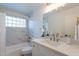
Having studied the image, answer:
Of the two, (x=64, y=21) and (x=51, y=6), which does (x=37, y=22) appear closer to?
(x=51, y=6)

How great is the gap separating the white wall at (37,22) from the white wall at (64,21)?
0.93 feet

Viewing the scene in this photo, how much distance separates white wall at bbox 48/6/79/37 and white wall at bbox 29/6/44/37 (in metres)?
0.28

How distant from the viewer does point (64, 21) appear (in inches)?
68.7

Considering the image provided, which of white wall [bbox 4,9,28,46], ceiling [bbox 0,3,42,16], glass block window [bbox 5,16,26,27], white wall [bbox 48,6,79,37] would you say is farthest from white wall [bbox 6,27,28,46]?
white wall [bbox 48,6,79,37]

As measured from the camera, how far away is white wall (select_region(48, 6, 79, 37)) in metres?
1.60

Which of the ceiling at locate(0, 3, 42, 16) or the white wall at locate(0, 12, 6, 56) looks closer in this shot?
the ceiling at locate(0, 3, 42, 16)

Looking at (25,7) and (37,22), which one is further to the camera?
(37,22)

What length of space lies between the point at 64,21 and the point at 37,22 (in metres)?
0.70

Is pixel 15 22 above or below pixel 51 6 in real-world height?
below

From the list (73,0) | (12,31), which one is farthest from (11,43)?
(73,0)

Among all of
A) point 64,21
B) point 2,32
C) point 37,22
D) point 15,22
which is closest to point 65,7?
point 64,21

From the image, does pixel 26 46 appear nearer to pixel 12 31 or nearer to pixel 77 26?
pixel 12 31

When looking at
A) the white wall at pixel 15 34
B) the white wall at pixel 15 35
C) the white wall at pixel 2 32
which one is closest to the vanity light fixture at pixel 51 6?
the white wall at pixel 15 34

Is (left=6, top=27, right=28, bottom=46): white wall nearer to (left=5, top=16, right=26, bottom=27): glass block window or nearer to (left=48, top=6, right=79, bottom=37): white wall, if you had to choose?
(left=5, top=16, right=26, bottom=27): glass block window
